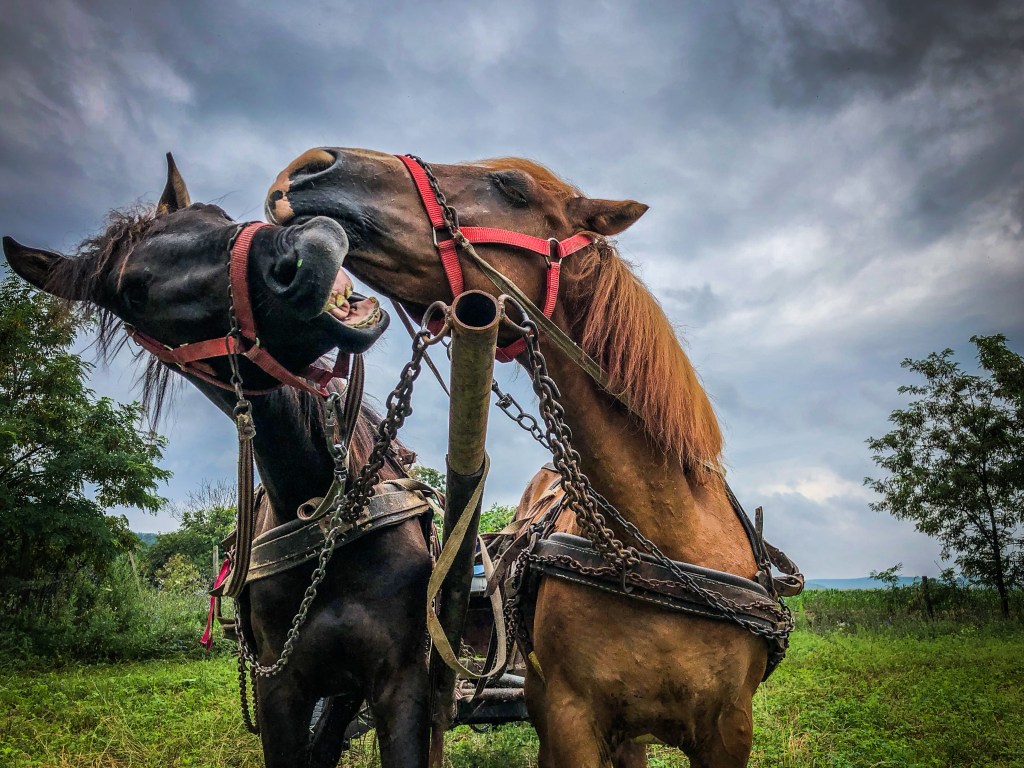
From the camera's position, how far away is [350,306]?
2.27 m

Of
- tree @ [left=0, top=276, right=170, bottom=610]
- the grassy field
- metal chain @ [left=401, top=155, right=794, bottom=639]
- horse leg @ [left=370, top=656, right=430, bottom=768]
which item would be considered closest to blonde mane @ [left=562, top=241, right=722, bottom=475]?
metal chain @ [left=401, top=155, right=794, bottom=639]

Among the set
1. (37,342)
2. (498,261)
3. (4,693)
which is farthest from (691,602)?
(37,342)

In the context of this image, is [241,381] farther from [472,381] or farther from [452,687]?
[452,687]

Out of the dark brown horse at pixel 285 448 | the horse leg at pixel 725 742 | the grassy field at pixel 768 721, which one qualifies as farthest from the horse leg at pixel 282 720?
the grassy field at pixel 768 721

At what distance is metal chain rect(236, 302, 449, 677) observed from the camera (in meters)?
1.99

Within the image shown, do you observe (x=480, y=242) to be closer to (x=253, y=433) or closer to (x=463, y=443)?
(x=463, y=443)

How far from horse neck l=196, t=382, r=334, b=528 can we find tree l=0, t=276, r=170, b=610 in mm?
10788

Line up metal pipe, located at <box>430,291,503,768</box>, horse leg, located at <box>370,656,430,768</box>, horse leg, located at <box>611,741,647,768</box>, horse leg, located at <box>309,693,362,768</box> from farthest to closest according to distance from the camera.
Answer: horse leg, located at <box>611,741,647,768</box> → horse leg, located at <box>309,693,362,768</box> → horse leg, located at <box>370,656,430,768</box> → metal pipe, located at <box>430,291,503,768</box>

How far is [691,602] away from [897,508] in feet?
60.5

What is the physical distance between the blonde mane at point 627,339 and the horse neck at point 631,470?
62 millimetres

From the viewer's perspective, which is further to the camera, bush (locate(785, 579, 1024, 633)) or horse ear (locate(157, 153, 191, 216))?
bush (locate(785, 579, 1024, 633))

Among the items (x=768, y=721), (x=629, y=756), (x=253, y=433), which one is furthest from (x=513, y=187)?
(x=768, y=721)

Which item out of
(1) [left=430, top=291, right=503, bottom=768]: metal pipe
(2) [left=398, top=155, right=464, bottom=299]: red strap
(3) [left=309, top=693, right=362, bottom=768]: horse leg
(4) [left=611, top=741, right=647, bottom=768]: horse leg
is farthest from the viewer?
(4) [left=611, top=741, right=647, bottom=768]: horse leg

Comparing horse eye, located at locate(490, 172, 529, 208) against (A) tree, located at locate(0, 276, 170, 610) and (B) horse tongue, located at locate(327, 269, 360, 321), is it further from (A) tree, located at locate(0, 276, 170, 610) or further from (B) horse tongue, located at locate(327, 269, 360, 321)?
(A) tree, located at locate(0, 276, 170, 610)
